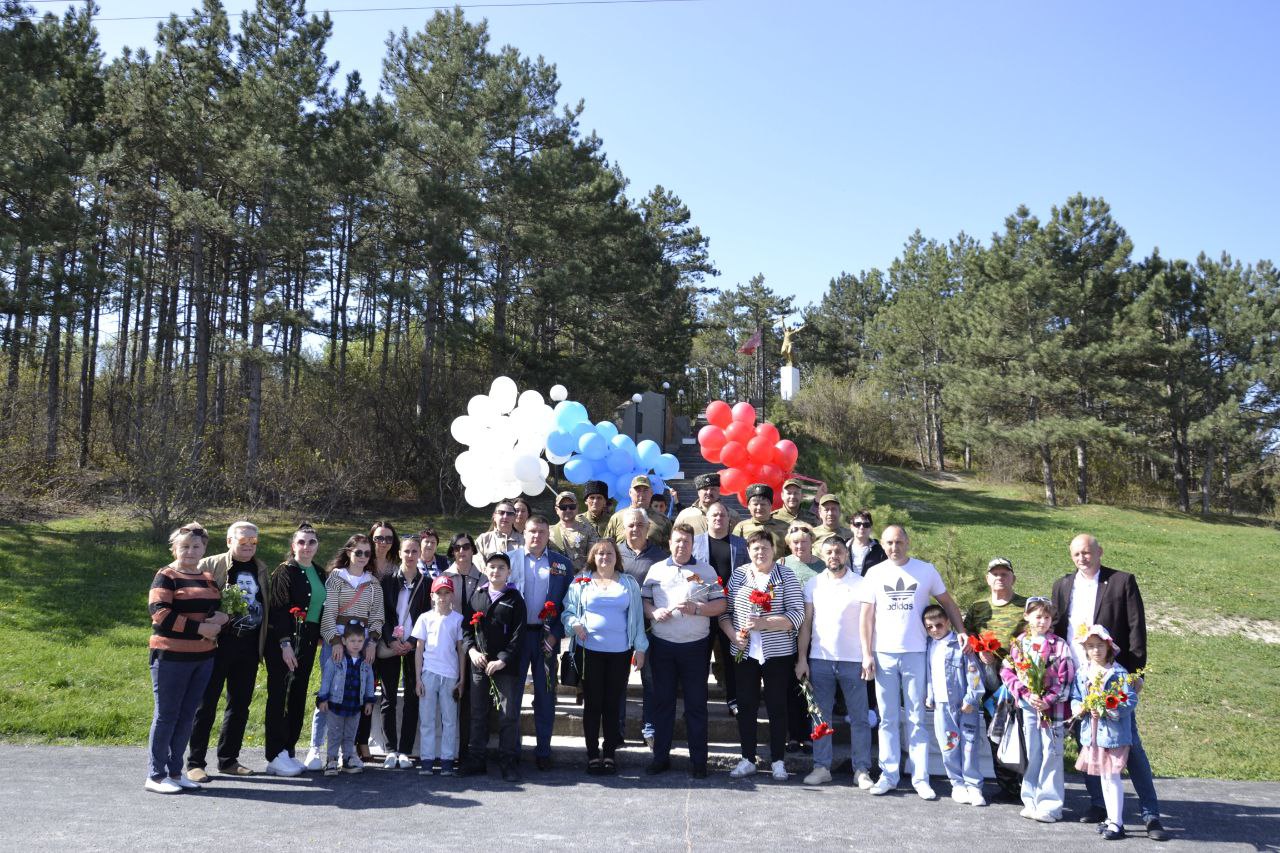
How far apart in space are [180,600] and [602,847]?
285 centimetres

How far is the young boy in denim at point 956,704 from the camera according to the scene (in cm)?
509

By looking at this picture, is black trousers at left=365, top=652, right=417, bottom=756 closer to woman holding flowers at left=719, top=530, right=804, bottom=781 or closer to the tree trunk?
woman holding flowers at left=719, top=530, right=804, bottom=781

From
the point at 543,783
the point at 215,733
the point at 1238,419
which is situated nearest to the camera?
the point at 543,783

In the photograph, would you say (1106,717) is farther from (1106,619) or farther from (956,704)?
(956,704)

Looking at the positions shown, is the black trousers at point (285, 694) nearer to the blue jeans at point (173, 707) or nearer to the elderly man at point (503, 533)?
the blue jeans at point (173, 707)

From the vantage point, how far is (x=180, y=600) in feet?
16.1

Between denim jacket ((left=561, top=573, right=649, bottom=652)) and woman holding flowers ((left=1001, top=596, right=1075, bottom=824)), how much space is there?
2306mm

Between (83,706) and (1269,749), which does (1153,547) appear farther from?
(83,706)

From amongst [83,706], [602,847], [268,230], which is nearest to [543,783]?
[602,847]

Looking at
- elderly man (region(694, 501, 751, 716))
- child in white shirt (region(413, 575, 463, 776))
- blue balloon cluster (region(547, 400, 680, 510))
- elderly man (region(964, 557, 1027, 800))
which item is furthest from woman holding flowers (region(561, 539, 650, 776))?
blue balloon cluster (region(547, 400, 680, 510))

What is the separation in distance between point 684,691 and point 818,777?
100cm

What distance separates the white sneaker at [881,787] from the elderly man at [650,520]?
2.22m

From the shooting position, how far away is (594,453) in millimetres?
8852

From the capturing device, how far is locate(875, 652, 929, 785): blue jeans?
204 inches
